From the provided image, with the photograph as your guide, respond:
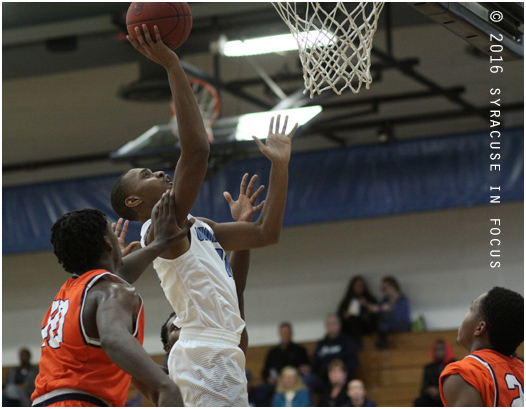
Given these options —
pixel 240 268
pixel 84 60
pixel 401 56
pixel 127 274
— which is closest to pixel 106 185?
pixel 84 60

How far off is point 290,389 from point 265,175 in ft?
10.2

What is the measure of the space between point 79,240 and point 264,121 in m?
6.33

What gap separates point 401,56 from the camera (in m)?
12.4

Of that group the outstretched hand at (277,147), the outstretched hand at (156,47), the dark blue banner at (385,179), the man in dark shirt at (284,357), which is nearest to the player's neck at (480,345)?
the outstretched hand at (277,147)

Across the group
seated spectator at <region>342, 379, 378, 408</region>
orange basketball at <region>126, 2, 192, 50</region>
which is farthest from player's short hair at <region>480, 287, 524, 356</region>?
seated spectator at <region>342, 379, 378, 408</region>

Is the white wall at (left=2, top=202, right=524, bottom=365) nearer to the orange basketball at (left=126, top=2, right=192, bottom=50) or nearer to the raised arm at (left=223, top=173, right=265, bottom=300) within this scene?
the raised arm at (left=223, top=173, right=265, bottom=300)

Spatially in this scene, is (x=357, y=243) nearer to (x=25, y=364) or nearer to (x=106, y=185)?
(x=106, y=185)

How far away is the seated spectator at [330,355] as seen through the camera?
37.3ft

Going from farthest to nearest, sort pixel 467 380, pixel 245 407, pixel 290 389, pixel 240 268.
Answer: pixel 290 389
pixel 240 268
pixel 245 407
pixel 467 380

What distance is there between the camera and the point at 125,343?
8.67 ft

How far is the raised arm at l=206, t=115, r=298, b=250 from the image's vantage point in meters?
3.78

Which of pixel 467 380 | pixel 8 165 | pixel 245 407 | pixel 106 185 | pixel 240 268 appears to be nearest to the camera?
pixel 467 380

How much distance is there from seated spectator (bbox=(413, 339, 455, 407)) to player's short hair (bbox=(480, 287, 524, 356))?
23.9ft

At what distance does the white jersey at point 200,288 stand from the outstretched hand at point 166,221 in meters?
0.18
